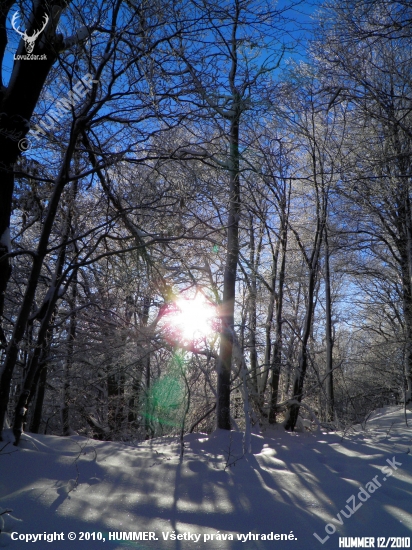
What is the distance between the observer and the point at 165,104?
4.20 meters

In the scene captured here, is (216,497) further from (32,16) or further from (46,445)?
(32,16)

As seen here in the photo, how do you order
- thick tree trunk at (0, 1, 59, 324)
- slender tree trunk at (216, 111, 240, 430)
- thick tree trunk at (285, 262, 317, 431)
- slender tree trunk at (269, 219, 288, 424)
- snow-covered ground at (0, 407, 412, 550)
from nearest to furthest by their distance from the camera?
1. snow-covered ground at (0, 407, 412, 550)
2. thick tree trunk at (0, 1, 59, 324)
3. slender tree trunk at (216, 111, 240, 430)
4. thick tree trunk at (285, 262, 317, 431)
5. slender tree trunk at (269, 219, 288, 424)

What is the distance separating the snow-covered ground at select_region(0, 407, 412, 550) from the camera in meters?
2.25

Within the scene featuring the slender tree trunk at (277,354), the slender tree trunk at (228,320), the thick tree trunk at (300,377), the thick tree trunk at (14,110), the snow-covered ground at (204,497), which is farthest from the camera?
the slender tree trunk at (277,354)

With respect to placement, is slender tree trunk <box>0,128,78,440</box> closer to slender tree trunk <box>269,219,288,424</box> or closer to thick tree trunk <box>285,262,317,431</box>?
slender tree trunk <box>269,219,288,424</box>

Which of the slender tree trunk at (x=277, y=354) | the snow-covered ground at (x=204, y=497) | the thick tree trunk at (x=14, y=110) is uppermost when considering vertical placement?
the thick tree trunk at (x=14, y=110)

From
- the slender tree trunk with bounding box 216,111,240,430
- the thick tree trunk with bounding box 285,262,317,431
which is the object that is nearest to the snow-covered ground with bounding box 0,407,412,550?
the slender tree trunk with bounding box 216,111,240,430

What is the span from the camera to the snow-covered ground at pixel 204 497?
2.25 meters

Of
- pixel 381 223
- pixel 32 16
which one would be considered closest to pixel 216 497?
pixel 32 16

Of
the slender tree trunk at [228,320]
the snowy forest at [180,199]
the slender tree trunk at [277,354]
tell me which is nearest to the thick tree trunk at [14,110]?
the snowy forest at [180,199]

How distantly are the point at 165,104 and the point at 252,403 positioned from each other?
532 cm

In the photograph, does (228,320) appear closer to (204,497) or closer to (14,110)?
(204,497)

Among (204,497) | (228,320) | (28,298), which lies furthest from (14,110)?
(228,320)

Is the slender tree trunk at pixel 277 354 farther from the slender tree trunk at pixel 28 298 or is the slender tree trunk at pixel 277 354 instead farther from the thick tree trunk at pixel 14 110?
the thick tree trunk at pixel 14 110
